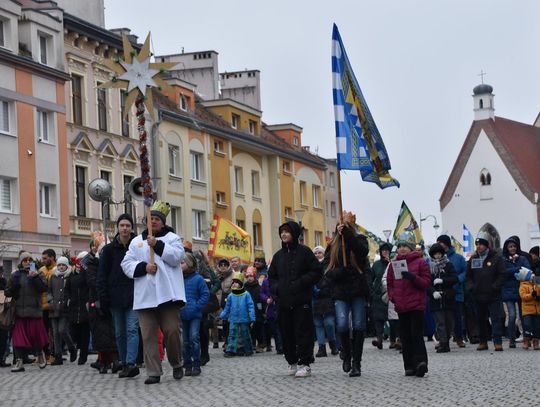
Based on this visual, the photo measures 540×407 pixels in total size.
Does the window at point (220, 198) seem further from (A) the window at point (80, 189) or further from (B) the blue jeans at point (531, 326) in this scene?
(B) the blue jeans at point (531, 326)

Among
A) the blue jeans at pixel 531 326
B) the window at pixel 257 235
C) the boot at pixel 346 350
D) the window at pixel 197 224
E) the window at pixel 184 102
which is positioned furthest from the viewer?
the window at pixel 257 235

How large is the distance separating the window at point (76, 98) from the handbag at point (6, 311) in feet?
88.9

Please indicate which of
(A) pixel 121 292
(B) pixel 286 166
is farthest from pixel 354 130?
(B) pixel 286 166

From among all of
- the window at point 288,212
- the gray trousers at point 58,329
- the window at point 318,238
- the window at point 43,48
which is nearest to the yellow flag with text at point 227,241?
the window at point 43,48

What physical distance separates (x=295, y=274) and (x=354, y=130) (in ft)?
9.18

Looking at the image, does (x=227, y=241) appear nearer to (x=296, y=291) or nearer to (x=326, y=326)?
(x=326, y=326)

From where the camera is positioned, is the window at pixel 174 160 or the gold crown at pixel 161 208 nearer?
the gold crown at pixel 161 208

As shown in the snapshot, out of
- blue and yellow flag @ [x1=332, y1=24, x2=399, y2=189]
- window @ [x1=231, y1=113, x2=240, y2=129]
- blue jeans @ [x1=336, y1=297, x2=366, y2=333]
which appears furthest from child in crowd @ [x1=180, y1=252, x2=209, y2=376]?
window @ [x1=231, y1=113, x2=240, y2=129]

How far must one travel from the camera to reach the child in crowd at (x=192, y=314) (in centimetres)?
1670

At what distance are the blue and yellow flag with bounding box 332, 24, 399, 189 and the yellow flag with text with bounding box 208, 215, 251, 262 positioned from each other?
67.7ft

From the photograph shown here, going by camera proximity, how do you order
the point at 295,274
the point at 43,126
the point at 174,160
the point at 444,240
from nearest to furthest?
1. the point at 295,274
2. the point at 444,240
3. the point at 43,126
4. the point at 174,160

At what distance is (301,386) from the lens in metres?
14.0

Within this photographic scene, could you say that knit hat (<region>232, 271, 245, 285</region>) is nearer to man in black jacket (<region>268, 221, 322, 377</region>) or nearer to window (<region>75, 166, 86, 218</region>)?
man in black jacket (<region>268, 221, 322, 377</region>)

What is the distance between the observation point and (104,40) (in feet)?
162
